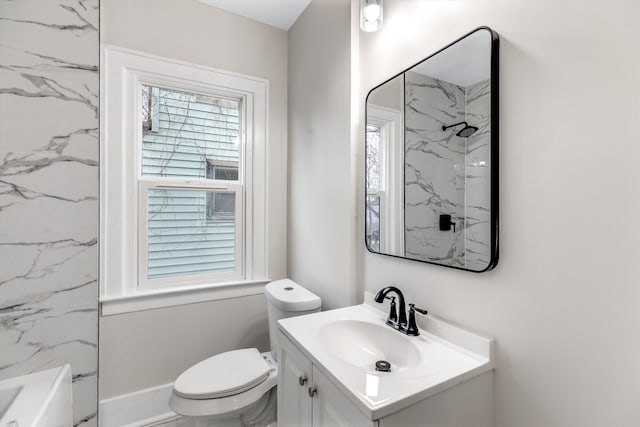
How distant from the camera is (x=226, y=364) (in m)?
1.51

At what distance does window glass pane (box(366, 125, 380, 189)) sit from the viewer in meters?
1.37

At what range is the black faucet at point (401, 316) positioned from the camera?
1088 millimetres

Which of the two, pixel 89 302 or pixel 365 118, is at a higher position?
pixel 365 118

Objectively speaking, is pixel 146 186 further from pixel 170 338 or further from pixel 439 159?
pixel 439 159

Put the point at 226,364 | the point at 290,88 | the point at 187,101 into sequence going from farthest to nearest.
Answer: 1. the point at 290,88
2. the point at 187,101
3. the point at 226,364

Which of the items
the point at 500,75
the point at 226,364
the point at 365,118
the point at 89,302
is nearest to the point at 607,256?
the point at 500,75

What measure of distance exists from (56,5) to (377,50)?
1585mm

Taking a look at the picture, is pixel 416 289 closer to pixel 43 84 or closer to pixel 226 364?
pixel 226 364

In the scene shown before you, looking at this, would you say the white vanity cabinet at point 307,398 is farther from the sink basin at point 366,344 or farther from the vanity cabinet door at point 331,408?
the sink basin at point 366,344

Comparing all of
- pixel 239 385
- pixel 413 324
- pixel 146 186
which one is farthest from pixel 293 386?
pixel 146 186

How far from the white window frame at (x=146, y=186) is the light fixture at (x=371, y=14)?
991mm

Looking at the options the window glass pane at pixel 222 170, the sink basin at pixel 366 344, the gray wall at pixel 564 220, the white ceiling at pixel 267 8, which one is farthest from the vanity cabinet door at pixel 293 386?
the white ceiling at pixel 267 8

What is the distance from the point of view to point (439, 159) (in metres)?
1.10

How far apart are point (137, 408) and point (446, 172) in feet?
6.68
